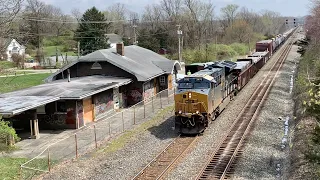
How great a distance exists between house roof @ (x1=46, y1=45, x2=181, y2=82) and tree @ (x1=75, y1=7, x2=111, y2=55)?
3564 cm

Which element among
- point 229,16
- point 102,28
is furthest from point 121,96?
point 229,16

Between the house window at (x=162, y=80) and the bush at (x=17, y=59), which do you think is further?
the bush at (x=17, y=59)

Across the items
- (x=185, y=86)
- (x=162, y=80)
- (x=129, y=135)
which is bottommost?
(x=129, y=135)

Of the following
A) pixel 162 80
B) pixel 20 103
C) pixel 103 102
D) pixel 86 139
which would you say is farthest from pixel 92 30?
pixel 86 139

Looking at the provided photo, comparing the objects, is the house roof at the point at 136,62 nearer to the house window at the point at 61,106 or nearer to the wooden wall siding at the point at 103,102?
the wooden wall siding at the point at 103,102

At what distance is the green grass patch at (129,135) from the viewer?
2056cm

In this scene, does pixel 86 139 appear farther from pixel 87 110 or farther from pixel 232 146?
pixel 232 146

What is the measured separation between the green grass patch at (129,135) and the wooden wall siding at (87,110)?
14.1ft

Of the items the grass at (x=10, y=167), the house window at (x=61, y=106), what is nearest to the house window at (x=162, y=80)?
the house window at (x=61, y=106)

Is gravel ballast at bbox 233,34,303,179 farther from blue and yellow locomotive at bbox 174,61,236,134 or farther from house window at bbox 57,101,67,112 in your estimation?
house window at bbox 57,101,67,112

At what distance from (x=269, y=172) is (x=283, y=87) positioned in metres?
24.9

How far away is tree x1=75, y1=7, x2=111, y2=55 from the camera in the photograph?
7744 cm

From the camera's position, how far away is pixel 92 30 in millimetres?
77250

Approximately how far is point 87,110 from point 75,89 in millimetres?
1769
